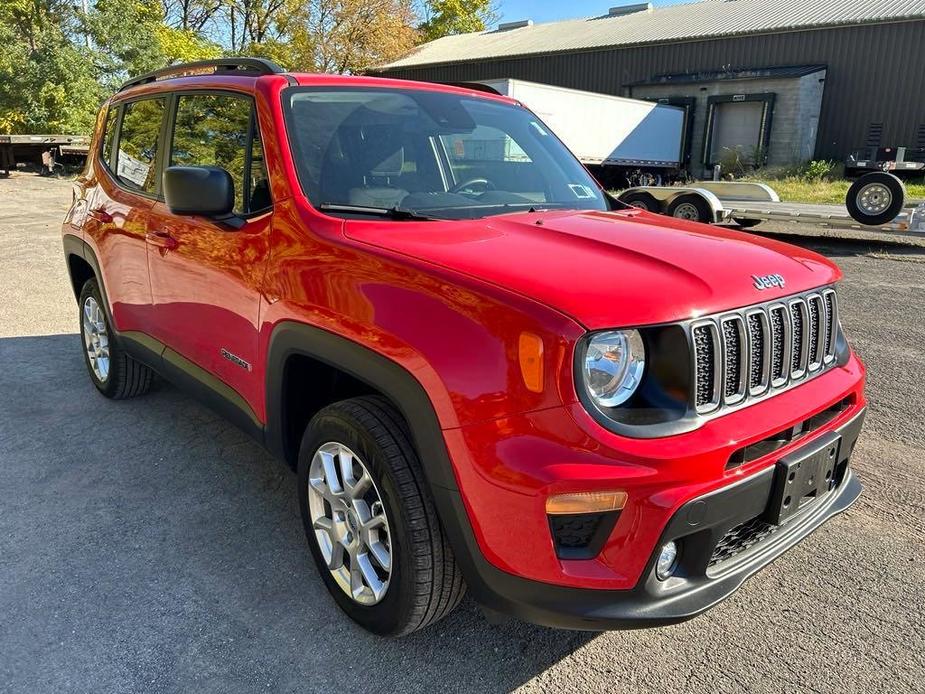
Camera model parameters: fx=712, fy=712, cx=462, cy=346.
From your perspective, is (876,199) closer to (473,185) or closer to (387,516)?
(473,185)

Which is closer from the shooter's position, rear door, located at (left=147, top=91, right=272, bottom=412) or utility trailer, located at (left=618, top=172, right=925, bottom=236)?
rear door, located at (left=147, top=91, right=272, bottom=412)

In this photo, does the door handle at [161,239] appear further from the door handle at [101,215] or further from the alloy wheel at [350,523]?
the alloy wheel at [350,523]

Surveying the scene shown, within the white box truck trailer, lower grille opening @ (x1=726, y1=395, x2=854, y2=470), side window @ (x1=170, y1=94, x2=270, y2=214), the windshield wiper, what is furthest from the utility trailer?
lower grille opening @ (x1=726, y1=395, x2=854, y2=470)

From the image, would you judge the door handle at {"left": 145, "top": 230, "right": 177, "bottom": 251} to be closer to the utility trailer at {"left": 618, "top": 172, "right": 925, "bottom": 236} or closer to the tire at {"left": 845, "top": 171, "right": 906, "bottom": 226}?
the utility trailer at {"left": 618, "top": 172, "right": 925, "bottom": 236}

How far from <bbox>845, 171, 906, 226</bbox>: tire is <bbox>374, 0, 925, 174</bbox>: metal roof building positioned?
18.3 meters

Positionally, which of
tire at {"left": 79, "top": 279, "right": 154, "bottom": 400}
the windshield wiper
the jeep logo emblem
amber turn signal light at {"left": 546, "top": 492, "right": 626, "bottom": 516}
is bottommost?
tire at {"left": 79, "top": 279, "right": 154, "bottom": 400}

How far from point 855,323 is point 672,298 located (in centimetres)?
554

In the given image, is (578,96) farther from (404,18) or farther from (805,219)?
(404,18)

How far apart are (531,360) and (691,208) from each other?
30.0ft

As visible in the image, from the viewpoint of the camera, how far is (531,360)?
187 centimetres

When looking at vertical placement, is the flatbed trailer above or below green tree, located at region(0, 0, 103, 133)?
below

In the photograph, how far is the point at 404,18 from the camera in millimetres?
37406

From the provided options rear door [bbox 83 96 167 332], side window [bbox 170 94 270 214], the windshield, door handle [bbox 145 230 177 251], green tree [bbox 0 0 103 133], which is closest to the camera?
the windshield

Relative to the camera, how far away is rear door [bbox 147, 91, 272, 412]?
2861mm
